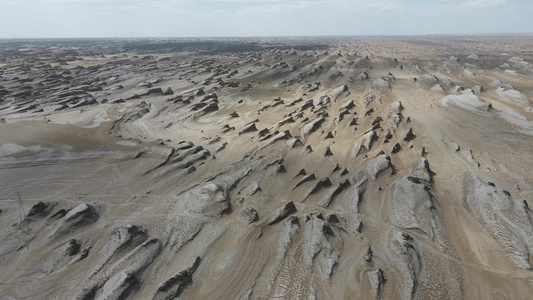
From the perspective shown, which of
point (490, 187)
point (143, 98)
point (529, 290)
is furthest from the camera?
point (143, 98)

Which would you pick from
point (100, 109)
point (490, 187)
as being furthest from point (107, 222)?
point (100, 109)

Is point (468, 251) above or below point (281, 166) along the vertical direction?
below

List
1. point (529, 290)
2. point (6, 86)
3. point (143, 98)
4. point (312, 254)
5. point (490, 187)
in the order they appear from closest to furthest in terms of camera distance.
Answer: point (529, 290) < point (312, 254) < point (490, 187) < point (143, 98) < point (6, 86)

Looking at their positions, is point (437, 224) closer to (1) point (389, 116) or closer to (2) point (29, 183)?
(1) point (389, 116)

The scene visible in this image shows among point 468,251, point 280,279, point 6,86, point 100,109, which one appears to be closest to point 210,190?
point 280,279

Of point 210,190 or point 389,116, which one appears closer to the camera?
point 210,190

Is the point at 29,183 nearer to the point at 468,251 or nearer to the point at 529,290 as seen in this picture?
the point at 468,251
